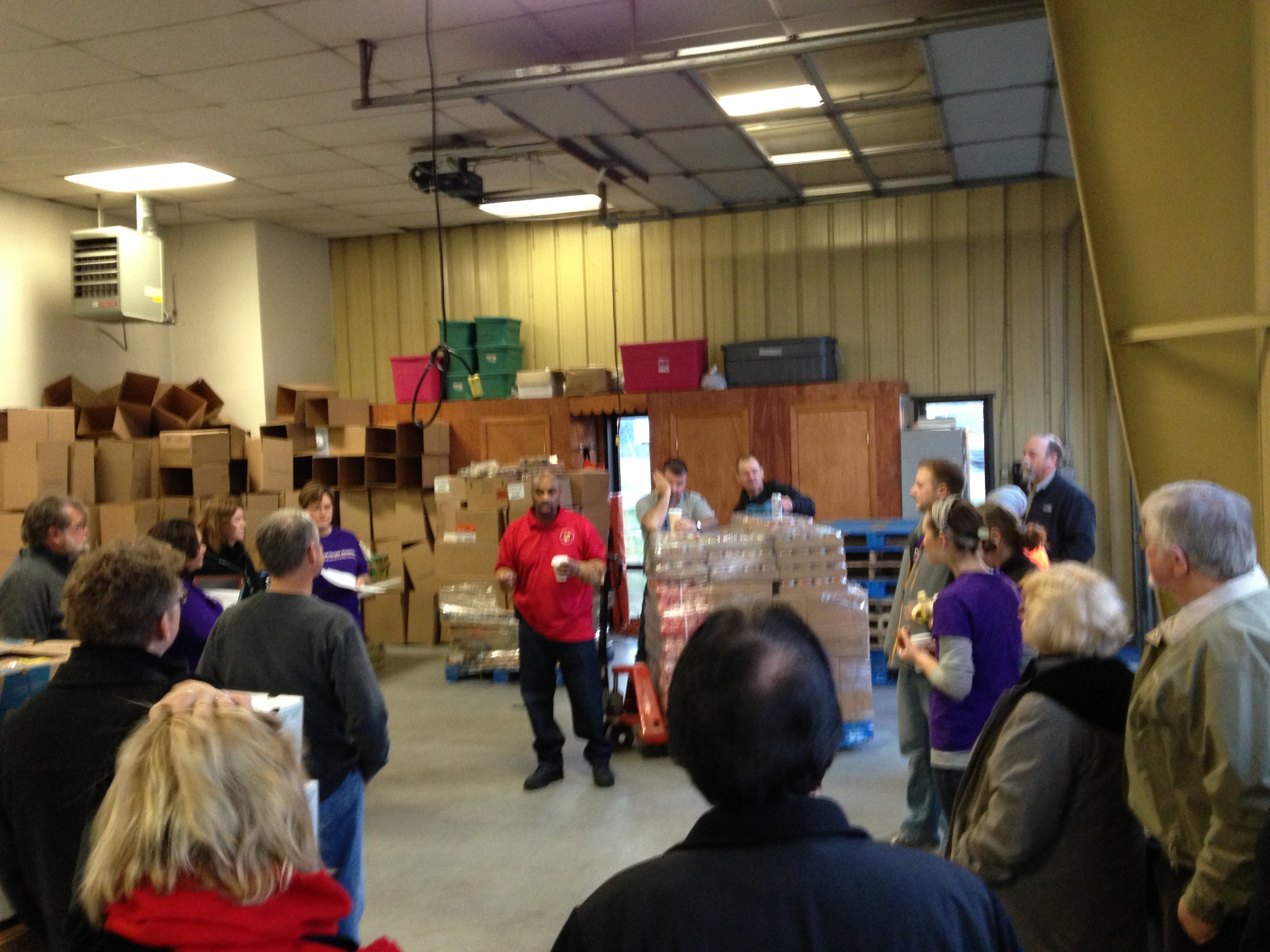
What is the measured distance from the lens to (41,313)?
7.87m

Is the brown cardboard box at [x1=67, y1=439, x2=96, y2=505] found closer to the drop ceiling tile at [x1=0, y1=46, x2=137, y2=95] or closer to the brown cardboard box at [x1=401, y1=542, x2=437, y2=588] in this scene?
the brown cardboard box at [x1=401, y1=542, x2=437, y2=588]

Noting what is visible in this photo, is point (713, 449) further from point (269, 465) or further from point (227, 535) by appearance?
point (227, 535)

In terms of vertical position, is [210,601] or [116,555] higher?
[116,555]

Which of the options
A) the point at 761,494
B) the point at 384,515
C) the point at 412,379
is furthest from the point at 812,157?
the point at 384,515

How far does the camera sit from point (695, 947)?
101cm

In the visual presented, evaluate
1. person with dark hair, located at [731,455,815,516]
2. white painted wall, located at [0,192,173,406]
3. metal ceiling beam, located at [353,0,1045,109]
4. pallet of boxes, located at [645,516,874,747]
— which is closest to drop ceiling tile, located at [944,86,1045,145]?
metal ceiling beam, located at [353,0,1045,109]

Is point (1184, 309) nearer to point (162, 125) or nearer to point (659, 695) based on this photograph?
point (659, 695)

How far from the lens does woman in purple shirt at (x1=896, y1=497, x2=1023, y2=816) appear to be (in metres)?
3.03

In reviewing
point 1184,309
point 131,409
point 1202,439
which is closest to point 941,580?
point 1202,439

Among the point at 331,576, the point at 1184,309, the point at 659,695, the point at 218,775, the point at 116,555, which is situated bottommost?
the point at 659,695

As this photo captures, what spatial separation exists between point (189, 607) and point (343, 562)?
7.92ft

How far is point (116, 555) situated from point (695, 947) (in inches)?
64.3

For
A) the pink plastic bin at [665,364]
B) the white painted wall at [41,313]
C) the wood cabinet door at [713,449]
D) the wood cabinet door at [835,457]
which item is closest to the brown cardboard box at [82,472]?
the white painted wall at [41,313]

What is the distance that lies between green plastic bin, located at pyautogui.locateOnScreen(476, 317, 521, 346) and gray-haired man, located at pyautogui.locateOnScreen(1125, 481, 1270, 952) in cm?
725
